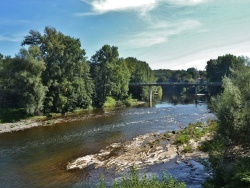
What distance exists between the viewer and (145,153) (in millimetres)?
36375

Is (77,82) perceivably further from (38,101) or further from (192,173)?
(192,173)

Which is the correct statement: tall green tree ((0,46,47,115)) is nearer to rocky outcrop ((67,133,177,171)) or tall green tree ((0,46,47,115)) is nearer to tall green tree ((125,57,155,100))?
rocky outcrop ((67,133,177,171))

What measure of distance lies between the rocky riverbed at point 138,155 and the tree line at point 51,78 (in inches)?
1488

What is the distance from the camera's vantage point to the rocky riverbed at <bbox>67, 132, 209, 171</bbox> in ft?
108

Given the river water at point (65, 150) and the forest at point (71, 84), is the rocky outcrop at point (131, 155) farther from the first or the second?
the forest at point (71, 84)

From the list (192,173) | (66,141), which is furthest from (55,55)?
(192,173)

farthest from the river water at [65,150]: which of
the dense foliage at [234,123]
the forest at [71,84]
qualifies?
the forest at [71,84]

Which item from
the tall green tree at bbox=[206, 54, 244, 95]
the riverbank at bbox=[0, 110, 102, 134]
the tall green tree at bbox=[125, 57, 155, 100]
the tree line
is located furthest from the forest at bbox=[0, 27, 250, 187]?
the tall green tree at bbox=[206, 54, 244, 95]

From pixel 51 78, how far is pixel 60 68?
4002 millimetres

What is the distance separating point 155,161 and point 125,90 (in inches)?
3419

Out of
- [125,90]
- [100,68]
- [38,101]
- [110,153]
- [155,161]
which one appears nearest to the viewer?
[155,161]

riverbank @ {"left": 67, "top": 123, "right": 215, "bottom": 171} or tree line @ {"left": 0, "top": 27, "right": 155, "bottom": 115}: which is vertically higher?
tree line @ {"left": 0, "top": 27, "right": 155, "bottom": 115}

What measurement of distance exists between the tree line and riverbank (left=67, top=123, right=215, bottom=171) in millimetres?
37784

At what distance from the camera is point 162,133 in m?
49.5
